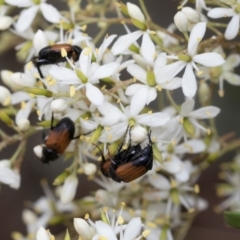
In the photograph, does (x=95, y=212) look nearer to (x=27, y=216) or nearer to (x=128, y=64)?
(x=27, y=216)

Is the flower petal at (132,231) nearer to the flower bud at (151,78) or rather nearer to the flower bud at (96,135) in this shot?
the flower bud at (96,135)

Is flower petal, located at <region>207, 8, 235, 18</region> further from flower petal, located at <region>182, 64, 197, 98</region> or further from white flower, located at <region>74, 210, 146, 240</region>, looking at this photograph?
white flower, located at <region>74, 210, 146, 240</region>

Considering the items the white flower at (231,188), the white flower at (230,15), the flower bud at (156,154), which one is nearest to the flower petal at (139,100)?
the flower bud at (156,154)

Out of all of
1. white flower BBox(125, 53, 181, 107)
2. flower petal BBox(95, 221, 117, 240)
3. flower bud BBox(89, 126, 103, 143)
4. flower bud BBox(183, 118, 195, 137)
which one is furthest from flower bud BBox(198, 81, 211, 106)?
flower petal BBox(95, 221, 117, 240)

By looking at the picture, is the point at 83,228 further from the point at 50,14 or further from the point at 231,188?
the point at 231,188

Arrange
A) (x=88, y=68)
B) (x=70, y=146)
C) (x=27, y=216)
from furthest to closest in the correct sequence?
(x=27, y=216)
(x=70, y=146)
(x=88, y=68)


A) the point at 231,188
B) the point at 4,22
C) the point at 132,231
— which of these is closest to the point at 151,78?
the point at 132,231

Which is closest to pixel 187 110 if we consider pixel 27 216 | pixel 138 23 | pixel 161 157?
pixel 161 157
